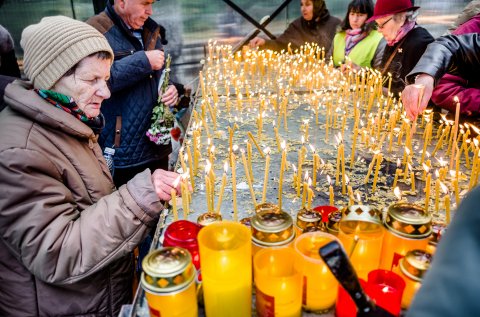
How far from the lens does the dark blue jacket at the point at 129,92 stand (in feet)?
9.35

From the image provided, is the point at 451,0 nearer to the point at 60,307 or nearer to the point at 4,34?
the point at 4,34

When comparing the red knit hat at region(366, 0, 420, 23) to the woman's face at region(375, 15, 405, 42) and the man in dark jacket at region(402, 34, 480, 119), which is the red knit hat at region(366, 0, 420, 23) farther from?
the man in dark jacket at region(402, 34, 480, 119)

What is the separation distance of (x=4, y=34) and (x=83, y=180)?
186cm

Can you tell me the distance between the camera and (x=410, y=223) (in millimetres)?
1022

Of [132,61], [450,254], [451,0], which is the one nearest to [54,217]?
[450,254]

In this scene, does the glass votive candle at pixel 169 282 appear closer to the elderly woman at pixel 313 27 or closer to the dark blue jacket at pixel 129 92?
the dark blue jacket at pixel 129 92

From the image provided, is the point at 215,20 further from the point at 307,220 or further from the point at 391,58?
the point at 307,220

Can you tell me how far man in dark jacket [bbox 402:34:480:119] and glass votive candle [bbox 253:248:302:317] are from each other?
1.70m

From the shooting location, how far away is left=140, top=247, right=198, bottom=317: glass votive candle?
0.90m

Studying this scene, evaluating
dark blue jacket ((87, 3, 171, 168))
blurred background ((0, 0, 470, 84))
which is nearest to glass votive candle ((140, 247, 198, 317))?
dark blue jacket ((87, 3, 171, 168))

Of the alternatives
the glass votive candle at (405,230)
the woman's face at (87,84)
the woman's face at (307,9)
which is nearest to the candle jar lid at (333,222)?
the glass votive candle at (405,230)

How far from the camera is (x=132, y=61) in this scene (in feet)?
9.30

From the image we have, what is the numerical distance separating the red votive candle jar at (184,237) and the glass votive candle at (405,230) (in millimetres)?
581

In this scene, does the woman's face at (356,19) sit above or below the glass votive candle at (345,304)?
above
